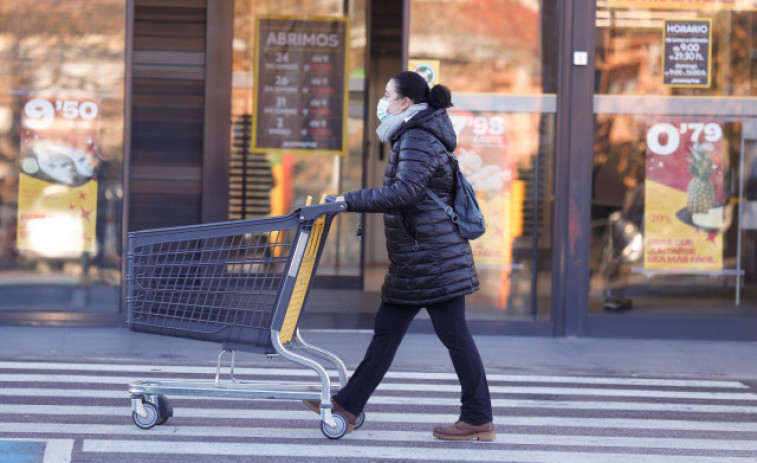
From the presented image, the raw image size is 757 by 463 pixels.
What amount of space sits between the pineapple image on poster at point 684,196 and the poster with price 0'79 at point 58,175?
4968 mm

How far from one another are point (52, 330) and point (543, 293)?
4.30m

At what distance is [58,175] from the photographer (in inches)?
382

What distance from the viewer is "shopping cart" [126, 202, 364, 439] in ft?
17.6

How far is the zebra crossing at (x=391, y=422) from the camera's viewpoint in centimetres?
545

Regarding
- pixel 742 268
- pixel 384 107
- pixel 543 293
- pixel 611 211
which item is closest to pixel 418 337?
pixel 543 293

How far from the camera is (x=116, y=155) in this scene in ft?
31.6

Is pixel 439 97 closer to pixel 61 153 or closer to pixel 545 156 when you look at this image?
pixel 545 156

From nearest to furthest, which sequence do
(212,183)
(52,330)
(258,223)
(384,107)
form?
(258,223), (384,107), (52,330), (212,183)

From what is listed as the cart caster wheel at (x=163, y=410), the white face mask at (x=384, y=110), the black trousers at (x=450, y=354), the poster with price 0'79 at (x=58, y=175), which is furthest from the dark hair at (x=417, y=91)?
the poster with price 0'79 at (x=58, y=175)

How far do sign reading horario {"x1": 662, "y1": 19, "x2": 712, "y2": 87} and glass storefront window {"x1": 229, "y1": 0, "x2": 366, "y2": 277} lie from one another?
3.57m

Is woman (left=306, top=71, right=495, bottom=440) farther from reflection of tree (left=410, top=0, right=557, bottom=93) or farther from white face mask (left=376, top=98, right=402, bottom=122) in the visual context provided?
reflection of tree (left=410, top=0, right=557, bottom=93)

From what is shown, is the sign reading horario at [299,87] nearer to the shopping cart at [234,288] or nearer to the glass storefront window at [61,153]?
Answer: the glass storefront window at [61,153]

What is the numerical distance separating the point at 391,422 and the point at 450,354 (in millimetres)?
692

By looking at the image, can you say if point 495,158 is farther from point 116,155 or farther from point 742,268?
point 116,155
